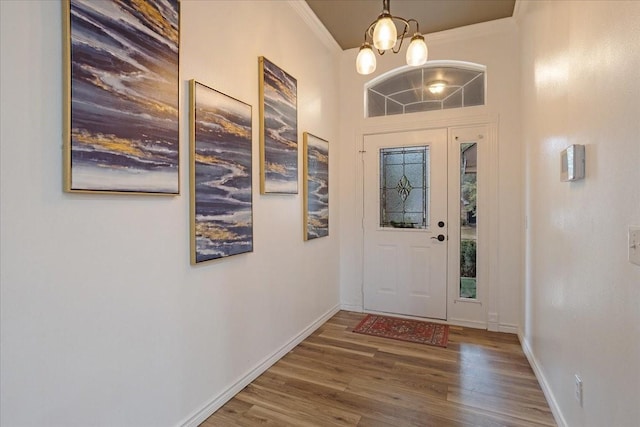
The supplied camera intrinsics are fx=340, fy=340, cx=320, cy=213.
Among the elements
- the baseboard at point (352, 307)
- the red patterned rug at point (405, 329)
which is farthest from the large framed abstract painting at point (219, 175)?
the baseboard at point (352, 307)

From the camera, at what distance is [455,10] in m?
3.17

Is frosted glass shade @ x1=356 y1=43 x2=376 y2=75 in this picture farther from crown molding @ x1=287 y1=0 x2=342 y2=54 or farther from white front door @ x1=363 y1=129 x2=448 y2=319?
white front door @ x1=363 y1=129 x2=448 y2=319

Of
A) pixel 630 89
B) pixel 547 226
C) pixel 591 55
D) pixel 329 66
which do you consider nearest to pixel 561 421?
pixel 547 226

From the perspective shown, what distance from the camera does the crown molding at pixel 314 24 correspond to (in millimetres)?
3009

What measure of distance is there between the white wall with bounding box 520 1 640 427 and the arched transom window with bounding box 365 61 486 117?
1.10 metres

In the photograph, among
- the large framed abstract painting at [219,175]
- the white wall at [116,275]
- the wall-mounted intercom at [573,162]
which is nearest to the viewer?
the white wall at [116,275]

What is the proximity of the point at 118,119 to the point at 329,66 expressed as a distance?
2.79m

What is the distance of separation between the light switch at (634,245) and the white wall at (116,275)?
193 centimetres

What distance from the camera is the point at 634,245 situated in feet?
3.64

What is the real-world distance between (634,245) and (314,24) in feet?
10.3

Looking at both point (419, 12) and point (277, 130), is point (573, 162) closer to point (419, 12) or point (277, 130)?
point (277, 130)

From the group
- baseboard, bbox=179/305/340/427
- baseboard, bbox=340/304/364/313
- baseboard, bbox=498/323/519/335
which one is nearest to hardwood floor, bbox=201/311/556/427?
baseboard, bbox=179/305/340/427

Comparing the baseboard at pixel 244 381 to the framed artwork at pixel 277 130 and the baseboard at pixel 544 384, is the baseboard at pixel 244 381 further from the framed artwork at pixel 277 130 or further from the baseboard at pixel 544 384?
the baseboard at pixel 544 384

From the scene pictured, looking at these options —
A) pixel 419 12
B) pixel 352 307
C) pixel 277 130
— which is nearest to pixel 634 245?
pixel 277 130
